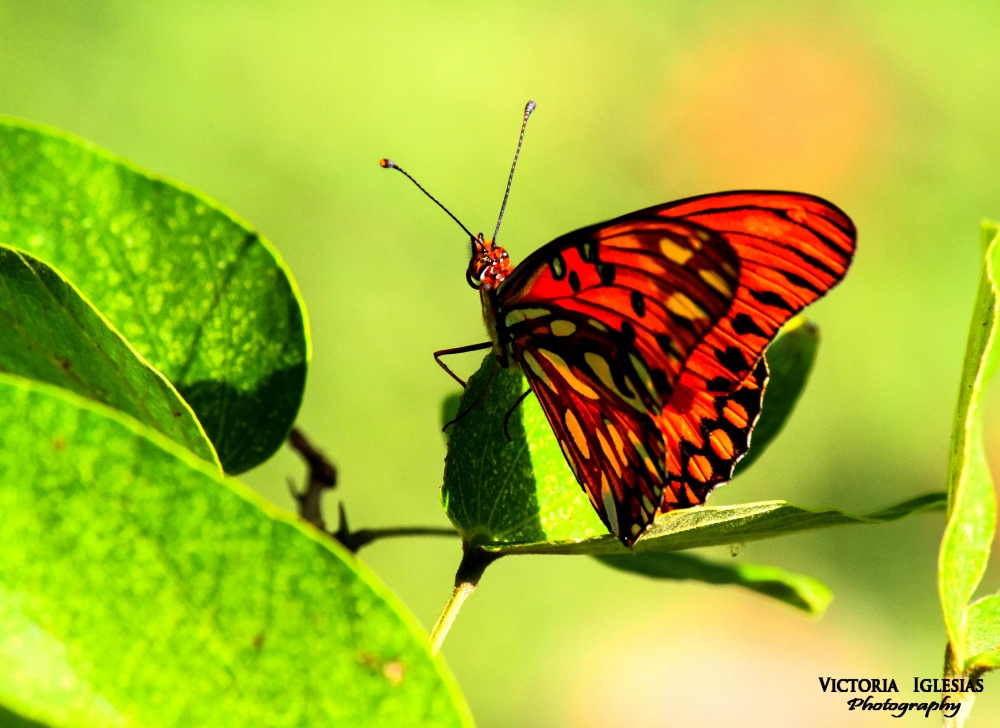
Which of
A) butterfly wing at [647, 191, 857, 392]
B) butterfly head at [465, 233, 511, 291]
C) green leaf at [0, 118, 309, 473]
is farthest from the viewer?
butterfly head at [465, 233, 511, 291]

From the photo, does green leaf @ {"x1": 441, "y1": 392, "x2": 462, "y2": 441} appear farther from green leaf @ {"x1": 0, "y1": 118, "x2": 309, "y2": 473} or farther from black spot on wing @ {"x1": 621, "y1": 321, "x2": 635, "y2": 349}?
green leaf @ {"x1": 0, "y1": 118, "x2": 309, "y2": 473}

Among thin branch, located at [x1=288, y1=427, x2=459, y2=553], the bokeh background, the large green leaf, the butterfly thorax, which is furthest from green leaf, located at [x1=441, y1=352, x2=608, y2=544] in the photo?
the bokeh background

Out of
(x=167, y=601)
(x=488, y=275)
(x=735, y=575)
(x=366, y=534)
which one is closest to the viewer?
(x=167, y=601)

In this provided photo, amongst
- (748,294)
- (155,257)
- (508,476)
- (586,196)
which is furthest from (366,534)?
(586,196)

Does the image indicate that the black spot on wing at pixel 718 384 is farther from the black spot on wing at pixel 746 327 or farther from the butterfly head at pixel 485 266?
the butterfly head at pixel 485 266

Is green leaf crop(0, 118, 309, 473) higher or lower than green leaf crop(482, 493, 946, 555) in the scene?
higher

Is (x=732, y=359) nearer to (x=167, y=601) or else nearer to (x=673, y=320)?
(x=673, y=320)
